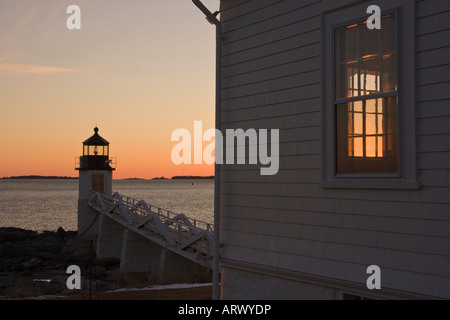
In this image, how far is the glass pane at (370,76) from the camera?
6301 millimetres

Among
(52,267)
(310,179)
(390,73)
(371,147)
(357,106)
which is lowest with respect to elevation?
(52,267)

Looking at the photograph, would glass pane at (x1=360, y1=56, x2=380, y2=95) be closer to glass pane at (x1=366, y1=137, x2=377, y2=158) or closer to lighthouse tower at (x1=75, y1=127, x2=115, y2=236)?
glass pane at (x1=366, y1=137, x2=377, y2=158)

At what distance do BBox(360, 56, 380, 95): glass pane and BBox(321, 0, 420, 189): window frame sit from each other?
15 centimetres

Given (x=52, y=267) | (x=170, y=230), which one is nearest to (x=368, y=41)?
(x=170, y=230)

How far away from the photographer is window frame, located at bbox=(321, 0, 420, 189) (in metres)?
5.85

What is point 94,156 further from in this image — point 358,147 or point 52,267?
point 358,147

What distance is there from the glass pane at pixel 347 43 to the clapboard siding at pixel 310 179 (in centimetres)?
25

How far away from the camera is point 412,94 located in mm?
5836

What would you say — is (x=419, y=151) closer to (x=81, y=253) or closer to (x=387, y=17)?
(x=387, y=17)

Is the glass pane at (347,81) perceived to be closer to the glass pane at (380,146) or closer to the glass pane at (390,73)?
the glass pane at (390,73)

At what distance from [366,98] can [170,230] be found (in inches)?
565

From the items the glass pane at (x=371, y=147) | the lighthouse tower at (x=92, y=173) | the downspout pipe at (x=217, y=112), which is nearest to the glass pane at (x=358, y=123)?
the glass pane at (x=371, y=147)

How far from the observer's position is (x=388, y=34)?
617 centimetres
